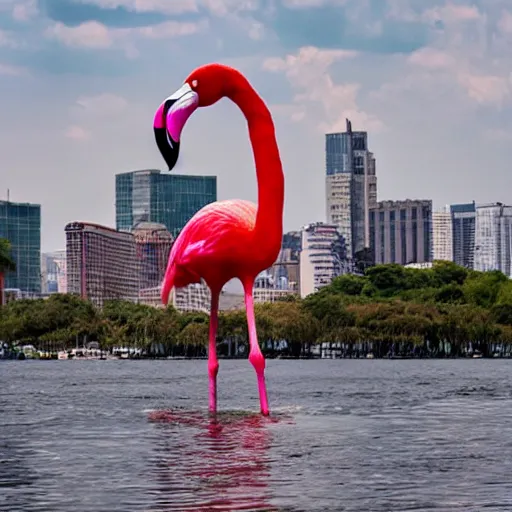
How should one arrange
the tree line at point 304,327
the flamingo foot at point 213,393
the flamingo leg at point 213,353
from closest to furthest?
the flamingo leg at point 213,353 → the flamingo foot at point 213,393 → the tree line at point 304,327

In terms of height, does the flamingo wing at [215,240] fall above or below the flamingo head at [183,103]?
below

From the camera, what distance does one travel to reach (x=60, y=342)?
13612 cm

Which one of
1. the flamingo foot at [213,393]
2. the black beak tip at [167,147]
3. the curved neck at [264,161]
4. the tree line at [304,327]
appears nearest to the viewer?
the black beak tip at [167,147]

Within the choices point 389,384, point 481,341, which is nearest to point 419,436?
point 389,384

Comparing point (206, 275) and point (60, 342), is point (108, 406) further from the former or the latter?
point (60, 342)

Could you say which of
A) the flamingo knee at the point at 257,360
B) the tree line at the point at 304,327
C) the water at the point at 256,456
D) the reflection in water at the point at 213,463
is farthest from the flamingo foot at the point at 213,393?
the tree line at the point at 304,327

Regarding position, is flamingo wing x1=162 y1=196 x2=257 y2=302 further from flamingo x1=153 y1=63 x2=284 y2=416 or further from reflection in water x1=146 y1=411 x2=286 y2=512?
reflection in water x1=146 y1=411 x2=286 y2=512

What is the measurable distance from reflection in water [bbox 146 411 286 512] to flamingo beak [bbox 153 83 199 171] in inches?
206

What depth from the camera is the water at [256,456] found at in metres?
17.5

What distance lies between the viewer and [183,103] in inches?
1089

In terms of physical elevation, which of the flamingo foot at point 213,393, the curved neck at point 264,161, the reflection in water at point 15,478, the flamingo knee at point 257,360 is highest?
the curved neck at point 264,161

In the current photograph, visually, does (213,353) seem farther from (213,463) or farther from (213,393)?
(213,463)

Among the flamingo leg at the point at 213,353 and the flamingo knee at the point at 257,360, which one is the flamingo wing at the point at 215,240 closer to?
the flamingo leg at the point at 213,353

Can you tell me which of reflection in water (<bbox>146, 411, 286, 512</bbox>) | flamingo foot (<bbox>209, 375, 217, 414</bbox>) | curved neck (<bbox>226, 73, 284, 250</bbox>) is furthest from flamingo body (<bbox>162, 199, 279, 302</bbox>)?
reflection in water (<bbox>146, 411, 286, 512</bbox>)
